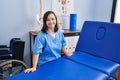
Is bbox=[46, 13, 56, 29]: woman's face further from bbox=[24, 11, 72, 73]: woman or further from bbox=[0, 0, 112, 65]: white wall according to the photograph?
bbox=[0, 0, 112, 65]: white wall

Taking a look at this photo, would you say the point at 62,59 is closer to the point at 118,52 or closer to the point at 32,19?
the point at 118,52

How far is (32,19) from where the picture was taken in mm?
2264

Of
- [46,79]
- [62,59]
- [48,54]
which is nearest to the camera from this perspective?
[46,79]

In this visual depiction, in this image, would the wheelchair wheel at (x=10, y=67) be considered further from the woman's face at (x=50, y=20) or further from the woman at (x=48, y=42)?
the woman's face at (x=50, y=20)

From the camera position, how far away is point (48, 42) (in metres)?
1.56

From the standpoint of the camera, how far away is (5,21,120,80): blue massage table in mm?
1182

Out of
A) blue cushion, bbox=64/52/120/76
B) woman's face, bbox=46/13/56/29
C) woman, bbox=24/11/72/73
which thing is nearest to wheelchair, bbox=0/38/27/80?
woman, bbox=24/11/72/73

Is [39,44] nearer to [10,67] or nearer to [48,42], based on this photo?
[48,42]

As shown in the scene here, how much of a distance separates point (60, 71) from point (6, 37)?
1.22 m

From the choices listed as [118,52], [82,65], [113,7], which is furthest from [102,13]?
[82,65]

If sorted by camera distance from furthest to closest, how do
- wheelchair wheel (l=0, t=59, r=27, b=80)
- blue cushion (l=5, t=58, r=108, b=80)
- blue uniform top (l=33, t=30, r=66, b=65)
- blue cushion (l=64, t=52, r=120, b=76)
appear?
blue uniform top (l=33, t=30, r=66, b=65)
wheelchair wheel (l=0, t=59, r=27, b=80)
blue cushion (l=64, t=52, r=120, b=76)
blue cushion (l=5, t=58, r=108, b=80)

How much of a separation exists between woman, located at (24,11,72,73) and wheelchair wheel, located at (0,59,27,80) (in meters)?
0.14

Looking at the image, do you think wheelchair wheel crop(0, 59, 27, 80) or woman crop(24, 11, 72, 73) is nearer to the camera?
wheelchair wheel crop(0, 59, 27, 80)

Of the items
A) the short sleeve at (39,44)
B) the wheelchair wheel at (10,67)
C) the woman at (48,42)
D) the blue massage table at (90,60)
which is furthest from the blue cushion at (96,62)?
the wheelchair wheel at (10,67)
